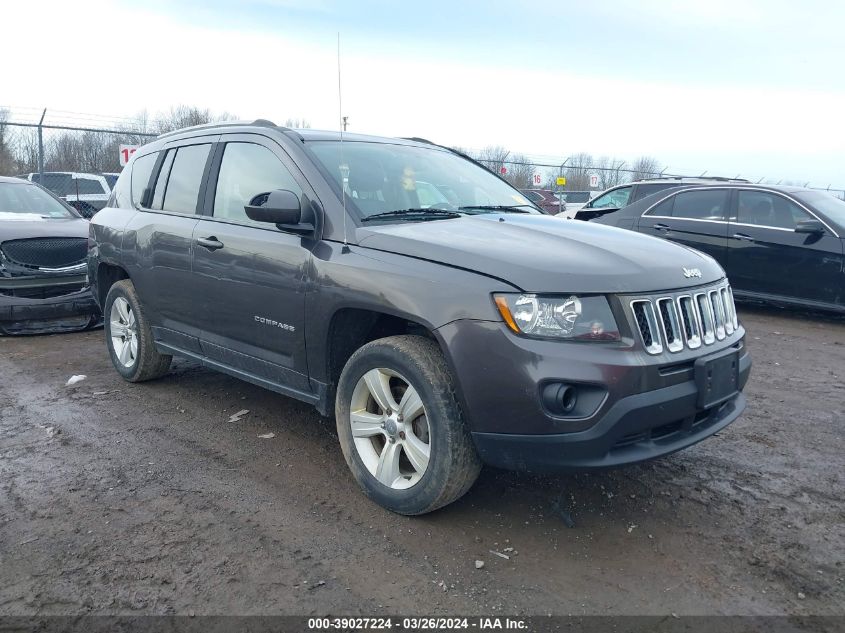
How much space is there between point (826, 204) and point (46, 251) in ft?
29.4

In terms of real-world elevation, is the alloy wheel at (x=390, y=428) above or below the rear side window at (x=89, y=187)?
below

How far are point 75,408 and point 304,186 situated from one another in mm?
2572

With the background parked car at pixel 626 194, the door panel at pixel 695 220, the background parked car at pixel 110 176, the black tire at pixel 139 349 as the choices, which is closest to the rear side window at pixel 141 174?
the black tire at pixel 139 349

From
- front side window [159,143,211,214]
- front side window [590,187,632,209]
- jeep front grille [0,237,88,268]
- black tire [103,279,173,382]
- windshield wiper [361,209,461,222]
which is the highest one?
front side window [159,143,211,214]

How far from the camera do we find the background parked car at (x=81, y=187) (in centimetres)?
1586

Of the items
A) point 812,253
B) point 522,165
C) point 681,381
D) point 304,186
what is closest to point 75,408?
point 304,186

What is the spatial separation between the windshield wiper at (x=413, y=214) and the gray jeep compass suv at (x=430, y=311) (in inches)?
0.6

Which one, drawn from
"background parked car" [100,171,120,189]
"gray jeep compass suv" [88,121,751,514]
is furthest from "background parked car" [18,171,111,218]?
"gray jeep compass suv" [88,121,751,514]

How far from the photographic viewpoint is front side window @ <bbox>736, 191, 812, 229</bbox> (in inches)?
318

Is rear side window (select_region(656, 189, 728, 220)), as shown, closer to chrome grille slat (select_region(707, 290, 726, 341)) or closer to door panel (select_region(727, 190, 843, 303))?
door panel (select_region(727, 190, 843, 303))

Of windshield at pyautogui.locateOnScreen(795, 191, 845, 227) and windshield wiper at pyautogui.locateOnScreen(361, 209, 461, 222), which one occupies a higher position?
windshield wiper at pyautogui.locateOnScreen(361, 209, 461, 222)

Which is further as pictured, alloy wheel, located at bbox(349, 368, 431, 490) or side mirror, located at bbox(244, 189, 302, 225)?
side mirror, located at bbox(244, 189, 302, 225)

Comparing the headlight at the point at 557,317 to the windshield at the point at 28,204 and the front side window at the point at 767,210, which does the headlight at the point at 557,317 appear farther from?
the windshield at the point at 28,204

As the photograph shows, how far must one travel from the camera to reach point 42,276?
281 inches
